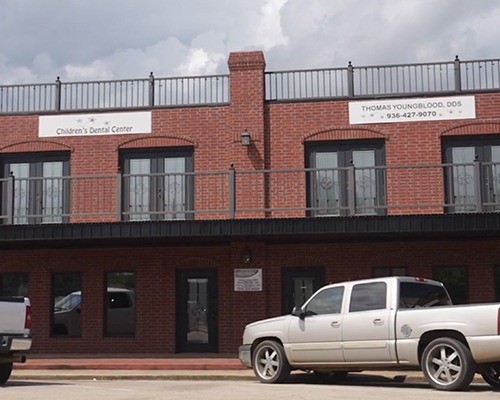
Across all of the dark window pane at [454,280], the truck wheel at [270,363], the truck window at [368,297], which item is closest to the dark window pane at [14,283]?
the truck wheel at [270,363]

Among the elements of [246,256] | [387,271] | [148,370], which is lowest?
[148,370]

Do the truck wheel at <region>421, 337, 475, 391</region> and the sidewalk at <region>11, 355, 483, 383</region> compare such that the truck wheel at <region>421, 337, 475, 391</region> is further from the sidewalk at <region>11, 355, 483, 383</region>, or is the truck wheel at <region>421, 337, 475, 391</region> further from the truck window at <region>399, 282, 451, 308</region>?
the sidewalk at <region>11, 355, 483, 383</region>

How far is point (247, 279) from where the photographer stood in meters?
20.8

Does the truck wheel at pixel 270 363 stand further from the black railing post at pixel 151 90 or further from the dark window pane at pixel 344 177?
the black railing post at pixel 151 90

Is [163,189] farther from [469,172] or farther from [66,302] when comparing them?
[469,172]

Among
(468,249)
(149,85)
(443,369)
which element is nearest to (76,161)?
(149,85)

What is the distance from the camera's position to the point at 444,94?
20.9 metres

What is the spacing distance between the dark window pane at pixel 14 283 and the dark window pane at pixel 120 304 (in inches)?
86.9

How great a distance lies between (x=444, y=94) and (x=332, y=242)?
14.7ft

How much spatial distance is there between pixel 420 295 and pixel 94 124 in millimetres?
11404

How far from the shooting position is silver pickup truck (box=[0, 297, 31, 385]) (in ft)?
45.5

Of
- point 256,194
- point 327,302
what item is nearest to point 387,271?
point 256,194

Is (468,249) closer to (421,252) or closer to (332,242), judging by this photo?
(421,252)

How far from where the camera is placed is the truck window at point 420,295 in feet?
43.8
